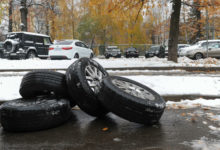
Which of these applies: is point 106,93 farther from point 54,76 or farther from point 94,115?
point 54,76

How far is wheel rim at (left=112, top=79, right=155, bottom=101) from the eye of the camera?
3783 mm

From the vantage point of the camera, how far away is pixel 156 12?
195 feet

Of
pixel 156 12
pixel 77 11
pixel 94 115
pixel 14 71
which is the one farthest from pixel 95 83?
pixel 156 12

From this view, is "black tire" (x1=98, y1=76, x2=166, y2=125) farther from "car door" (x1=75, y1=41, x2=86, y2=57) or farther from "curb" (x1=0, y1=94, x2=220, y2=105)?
"car door" (x1=75, y1=41, x2=86, y2=57)

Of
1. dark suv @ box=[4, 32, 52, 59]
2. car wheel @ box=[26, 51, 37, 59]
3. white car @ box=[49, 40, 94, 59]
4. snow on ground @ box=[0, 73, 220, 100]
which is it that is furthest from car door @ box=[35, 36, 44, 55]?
snow on ground @ box=[0, 73, 220, 100]

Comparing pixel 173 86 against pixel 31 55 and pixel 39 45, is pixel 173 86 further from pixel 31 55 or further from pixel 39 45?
pixel 39 45

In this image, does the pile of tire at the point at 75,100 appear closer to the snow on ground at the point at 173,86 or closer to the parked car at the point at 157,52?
the snow on ground at the point at 173,86

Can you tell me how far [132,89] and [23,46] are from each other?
1463 cm

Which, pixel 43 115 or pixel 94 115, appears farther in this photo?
pixel 94 115

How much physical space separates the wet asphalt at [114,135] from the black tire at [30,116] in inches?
3.7

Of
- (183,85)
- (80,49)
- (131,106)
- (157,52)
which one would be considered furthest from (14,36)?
(157,52)

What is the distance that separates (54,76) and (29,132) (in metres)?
1.05

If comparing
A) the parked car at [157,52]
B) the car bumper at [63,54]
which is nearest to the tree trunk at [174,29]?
the car bumper at [63,54]

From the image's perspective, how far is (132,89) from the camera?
3928mm
